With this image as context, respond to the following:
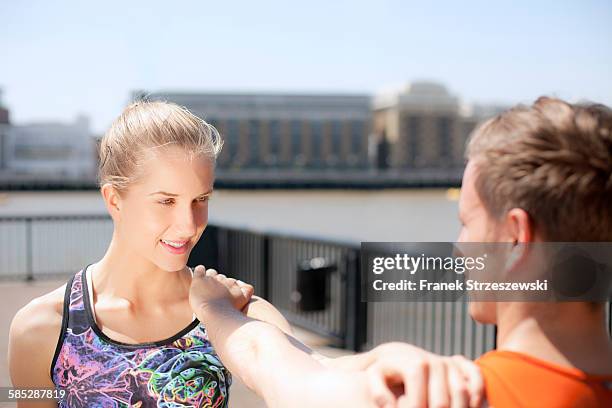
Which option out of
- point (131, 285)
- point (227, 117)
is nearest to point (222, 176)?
point (227, 117)

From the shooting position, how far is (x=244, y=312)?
56.1 inches

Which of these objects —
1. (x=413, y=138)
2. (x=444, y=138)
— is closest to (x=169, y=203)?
(x=413, y=138)

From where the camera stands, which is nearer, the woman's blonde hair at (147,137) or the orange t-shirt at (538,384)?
the orange t-shirt at (538,384)

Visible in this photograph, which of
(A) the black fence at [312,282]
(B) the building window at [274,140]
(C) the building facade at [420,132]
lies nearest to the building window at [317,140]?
(B) the building window at [274,140]

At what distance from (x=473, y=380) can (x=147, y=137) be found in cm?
86

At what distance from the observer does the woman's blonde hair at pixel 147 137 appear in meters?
1.41

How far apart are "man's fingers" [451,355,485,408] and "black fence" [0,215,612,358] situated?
14.5ft

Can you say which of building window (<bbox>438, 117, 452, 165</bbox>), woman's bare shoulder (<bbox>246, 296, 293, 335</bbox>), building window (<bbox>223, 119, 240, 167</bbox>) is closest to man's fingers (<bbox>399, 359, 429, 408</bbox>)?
woman's bare shoulder (<bbox>246, 296, 293, 335</bbox>)

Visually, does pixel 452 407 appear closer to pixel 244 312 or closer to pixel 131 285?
pixel 244 312

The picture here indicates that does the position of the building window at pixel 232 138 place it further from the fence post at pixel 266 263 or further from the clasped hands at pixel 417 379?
the clasped hands at pixel 417 379

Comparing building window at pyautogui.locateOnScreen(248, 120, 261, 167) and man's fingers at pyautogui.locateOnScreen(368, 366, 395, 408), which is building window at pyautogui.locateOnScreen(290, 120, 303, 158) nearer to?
building window at pyautogui.locateOnScreen(248, 120, 261, 167)

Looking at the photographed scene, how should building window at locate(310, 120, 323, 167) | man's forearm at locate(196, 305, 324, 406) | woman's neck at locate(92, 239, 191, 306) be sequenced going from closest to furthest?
1. man's forearm at locate(196, 305, 324, 406)
2. woman's neck at locate(92, 239, 191, 306)
3. building window at locate(310, 120, 323, 167)

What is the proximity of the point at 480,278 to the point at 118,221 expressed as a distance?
853mm

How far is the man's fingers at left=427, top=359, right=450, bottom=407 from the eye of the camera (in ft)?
2.72
